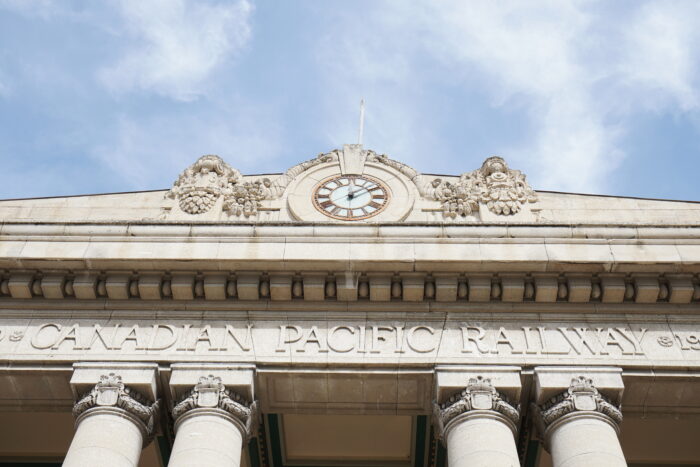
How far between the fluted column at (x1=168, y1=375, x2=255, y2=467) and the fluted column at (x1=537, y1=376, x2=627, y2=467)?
5492 millimetres

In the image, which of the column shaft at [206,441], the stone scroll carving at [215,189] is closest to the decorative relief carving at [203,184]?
the stone scroll carving at [215,189]

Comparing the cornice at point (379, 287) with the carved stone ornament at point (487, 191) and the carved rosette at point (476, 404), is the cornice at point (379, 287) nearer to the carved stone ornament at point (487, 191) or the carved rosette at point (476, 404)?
the carved rosette at point (476, 404)

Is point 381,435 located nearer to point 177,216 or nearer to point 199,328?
point 199,328

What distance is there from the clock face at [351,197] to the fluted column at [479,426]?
231 inches

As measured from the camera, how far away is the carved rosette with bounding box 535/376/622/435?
17.2 metres

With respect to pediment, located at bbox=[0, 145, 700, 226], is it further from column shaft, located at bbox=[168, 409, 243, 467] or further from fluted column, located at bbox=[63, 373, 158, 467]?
column shaft, located at bbox=[168, 409, 243, 467]

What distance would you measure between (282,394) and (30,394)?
4.87 m

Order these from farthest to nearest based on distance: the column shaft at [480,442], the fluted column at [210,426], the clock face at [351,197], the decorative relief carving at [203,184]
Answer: the clock face at [351,197], the decorative relief carving at [203,184], the fluted column at [210,426], the column shaft at [480,442]

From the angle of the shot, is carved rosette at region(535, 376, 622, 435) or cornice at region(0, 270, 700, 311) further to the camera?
cornice at region(0, 270, 700, 311)

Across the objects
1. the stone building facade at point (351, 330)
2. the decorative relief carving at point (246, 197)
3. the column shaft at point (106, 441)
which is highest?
the decorative relief carving at point (246, 197)

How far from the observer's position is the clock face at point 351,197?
2214cm

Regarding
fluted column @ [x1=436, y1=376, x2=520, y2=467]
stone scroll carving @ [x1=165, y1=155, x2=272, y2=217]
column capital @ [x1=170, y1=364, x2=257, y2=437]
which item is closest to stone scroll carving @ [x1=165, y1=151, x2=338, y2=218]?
stone scroll carving @ [x1=165, y1=155, x2=272, y2=217]

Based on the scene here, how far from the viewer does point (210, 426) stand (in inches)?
669

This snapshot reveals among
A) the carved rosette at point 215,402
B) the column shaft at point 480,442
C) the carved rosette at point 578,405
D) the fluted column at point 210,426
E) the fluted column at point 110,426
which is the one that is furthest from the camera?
the carved rosette at point 215,402
